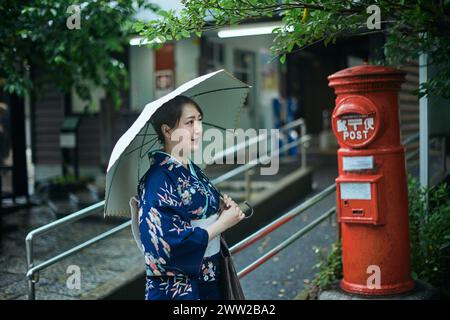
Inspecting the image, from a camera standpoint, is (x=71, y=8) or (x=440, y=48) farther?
(x=71, y=8)

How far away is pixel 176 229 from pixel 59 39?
4905 millimetres

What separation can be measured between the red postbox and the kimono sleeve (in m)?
1.84

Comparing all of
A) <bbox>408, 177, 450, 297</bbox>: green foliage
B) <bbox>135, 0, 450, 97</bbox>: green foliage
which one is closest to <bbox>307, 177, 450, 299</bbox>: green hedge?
<bbox>408, 177, 450, 297</bbox>: green foliage

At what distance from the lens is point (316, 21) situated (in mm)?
3266

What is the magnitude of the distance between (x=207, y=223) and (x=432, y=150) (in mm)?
4207

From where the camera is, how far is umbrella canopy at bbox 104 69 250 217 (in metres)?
2.69

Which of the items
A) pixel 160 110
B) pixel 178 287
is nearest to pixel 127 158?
pixel 160 110

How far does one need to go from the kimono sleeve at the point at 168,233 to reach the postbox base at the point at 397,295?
196 cm

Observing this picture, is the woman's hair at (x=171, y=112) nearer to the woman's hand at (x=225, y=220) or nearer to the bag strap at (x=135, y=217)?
the bag strap at (x=135, y=217)

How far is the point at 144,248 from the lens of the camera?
8.54 feet

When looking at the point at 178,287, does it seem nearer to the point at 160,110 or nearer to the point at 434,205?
the point at 160,110

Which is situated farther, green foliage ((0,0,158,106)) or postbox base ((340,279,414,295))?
green foliage ((0,0,158,106))

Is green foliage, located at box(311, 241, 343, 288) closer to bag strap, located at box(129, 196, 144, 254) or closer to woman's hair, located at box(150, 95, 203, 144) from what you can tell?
bag strap, located at box(129, 196, 144, 254)

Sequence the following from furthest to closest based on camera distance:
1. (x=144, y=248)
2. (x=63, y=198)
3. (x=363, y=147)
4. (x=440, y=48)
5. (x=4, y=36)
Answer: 1. (x=63, y=198)
2. (x=4, y=36)
3. (x=363, y=147)
4. (x=440, y=48)
5. (x=144, y=248)
